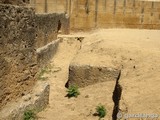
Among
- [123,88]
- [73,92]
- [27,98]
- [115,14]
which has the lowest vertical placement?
[73,92]

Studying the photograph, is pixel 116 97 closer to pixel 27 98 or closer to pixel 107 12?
pixel 27 98

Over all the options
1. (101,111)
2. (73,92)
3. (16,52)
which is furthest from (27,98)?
(73,92)

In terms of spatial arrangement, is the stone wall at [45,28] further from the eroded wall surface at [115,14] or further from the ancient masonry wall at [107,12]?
the eroded wall surface at [115,14]

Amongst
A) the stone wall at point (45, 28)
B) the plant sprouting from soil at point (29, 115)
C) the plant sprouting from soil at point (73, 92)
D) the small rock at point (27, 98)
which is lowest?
the plant sprouting from soil at point (73, 92)

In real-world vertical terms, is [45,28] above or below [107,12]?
below

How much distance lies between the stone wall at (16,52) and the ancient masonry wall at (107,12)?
376 inches

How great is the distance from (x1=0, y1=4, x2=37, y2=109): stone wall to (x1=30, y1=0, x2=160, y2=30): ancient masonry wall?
9.54 m

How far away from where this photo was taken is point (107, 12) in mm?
15641

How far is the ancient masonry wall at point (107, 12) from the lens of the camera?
1520cm

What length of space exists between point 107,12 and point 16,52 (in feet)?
36.1

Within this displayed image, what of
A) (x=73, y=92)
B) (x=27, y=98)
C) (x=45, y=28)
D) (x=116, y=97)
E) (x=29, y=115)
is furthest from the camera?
(x=45, y=28)

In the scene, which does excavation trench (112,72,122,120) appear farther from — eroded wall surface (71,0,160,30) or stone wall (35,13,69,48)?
eroded wall surface (71,0,160,30)

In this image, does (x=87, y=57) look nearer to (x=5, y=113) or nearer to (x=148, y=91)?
(x=148, y=91)

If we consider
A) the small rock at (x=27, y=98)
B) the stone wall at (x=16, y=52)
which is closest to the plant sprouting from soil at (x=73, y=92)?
the stone wall at (x=16, y=52)
